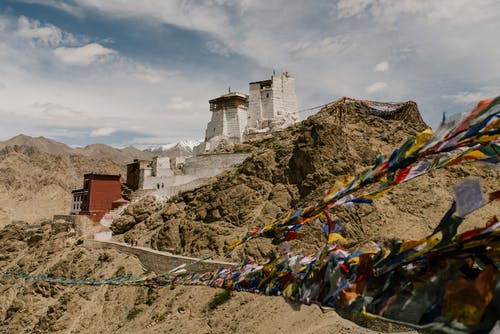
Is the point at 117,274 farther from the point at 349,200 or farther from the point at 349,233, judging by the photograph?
the point at 349,200

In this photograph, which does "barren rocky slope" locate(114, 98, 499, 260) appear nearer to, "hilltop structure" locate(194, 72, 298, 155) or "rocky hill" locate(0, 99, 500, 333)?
"rocky hill" locate(0, 99, 500, 333)

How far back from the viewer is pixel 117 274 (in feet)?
70.0

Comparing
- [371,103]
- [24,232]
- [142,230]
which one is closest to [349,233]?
[371,103]

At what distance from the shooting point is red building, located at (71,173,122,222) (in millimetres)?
32188

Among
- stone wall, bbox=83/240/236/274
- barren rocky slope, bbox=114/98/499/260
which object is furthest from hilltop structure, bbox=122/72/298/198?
stone wall, bbox=83/240/236/274

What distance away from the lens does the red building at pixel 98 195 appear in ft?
106

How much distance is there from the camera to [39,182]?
66.6 meters

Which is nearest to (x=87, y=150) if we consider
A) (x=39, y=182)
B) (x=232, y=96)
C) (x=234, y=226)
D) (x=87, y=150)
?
(x=87, y=150)

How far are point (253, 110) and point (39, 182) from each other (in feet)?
153

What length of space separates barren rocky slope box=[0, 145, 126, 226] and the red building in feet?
81.7

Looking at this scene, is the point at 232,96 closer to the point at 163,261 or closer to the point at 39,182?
the point at 163,261

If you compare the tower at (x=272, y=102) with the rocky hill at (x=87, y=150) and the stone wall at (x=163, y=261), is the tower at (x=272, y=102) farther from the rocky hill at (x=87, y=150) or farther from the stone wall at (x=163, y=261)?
the rocky hill at (x=87, y=150)

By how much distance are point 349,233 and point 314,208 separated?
11.3m

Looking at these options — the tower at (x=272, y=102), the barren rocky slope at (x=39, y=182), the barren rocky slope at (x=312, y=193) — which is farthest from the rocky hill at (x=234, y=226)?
the barren rocky slope at (x=39, y=182)
